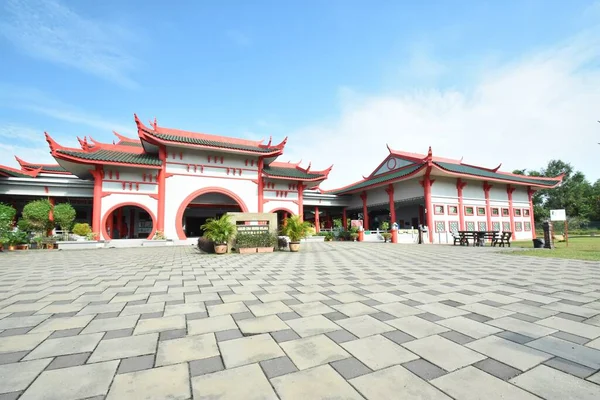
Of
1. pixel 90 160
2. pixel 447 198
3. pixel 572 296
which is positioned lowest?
pixel 572 296

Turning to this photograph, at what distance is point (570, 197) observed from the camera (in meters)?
40.6

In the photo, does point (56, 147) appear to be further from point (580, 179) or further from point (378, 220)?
point (580, 179)

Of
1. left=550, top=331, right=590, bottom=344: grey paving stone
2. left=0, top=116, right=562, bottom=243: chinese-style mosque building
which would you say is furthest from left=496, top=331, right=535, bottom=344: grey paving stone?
left=0, top=116, right=562, bottom=243: chinese-style mosque building

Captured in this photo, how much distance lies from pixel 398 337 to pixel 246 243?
32.0 feet

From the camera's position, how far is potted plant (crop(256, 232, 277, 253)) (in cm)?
1212

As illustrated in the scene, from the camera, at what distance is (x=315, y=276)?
5.88 metres

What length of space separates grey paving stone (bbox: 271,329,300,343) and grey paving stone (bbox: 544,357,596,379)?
194cm

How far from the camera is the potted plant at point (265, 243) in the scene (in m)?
12.1

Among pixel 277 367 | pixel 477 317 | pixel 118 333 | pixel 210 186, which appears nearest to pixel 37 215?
pixel 210 186

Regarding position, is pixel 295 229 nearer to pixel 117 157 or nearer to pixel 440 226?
pixel 117 157

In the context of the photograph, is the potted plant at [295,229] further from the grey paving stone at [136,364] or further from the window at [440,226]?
the window at [440,226]

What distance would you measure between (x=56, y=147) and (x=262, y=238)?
13.6 meters

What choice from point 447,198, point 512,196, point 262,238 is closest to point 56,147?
point 262,238

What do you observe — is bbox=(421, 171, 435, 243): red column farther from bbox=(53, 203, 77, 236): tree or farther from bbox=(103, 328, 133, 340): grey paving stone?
bbox=(53, 203, 77, 236): tree
